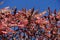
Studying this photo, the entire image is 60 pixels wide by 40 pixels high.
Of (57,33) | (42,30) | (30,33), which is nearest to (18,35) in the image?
(30,33)

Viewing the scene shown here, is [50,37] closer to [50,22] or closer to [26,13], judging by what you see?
[50,22]

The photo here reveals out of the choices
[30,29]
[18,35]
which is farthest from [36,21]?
[18,35]

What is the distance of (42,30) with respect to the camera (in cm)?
233

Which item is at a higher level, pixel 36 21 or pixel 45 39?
pixel 36 21

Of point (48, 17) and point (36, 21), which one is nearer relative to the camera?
point (36, 21)

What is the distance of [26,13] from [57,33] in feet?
1.52

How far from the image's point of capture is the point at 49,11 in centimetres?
241

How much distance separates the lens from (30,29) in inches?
86.1

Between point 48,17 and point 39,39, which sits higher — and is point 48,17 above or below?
above

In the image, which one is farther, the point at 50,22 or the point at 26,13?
the point at 50,22

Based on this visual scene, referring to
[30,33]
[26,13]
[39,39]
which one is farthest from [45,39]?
[26,13]

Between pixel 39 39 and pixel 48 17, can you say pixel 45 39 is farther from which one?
pixel 48 17

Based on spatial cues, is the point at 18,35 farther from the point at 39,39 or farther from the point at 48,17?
the point at 48,17

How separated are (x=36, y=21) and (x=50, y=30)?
212 mm
